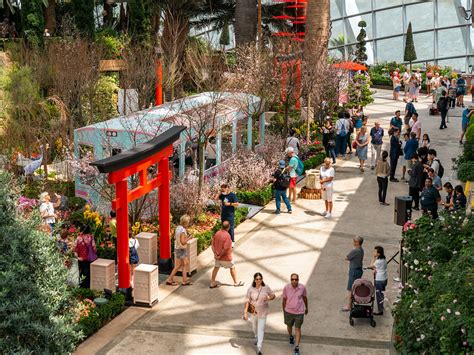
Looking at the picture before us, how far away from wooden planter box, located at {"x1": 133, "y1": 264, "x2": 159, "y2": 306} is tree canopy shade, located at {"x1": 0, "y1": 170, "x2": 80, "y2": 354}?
8.67 ft

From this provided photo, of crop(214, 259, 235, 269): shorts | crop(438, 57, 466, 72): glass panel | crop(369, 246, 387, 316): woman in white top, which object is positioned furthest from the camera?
crop(438, 57, 466, 72): glass panel

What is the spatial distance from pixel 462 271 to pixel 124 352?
505 cm

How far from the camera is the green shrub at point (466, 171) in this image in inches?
790

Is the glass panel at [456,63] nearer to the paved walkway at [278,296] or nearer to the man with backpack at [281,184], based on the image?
the paved walkway at [278,296]

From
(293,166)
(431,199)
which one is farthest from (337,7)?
(431,199)

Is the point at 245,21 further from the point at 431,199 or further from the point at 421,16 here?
the point at 421,16

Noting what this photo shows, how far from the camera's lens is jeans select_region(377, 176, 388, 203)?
20438mm

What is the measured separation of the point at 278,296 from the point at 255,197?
6358mm

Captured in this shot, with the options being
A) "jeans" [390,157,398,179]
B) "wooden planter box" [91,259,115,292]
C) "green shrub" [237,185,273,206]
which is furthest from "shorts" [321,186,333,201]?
"wooden planter box" [91,259,115,292]

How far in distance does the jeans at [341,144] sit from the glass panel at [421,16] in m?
26.8

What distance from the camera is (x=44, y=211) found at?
1619cm

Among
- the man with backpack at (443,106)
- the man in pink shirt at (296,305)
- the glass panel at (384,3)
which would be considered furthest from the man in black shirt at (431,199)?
the glass panel at (384,3)

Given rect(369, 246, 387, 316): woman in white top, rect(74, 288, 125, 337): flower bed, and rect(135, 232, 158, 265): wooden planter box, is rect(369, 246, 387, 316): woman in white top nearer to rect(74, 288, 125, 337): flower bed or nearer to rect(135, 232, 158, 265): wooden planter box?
rect(74, 288, 125, 337): flower bed

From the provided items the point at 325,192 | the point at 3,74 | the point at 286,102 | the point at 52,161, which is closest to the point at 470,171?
the point at 325,192
